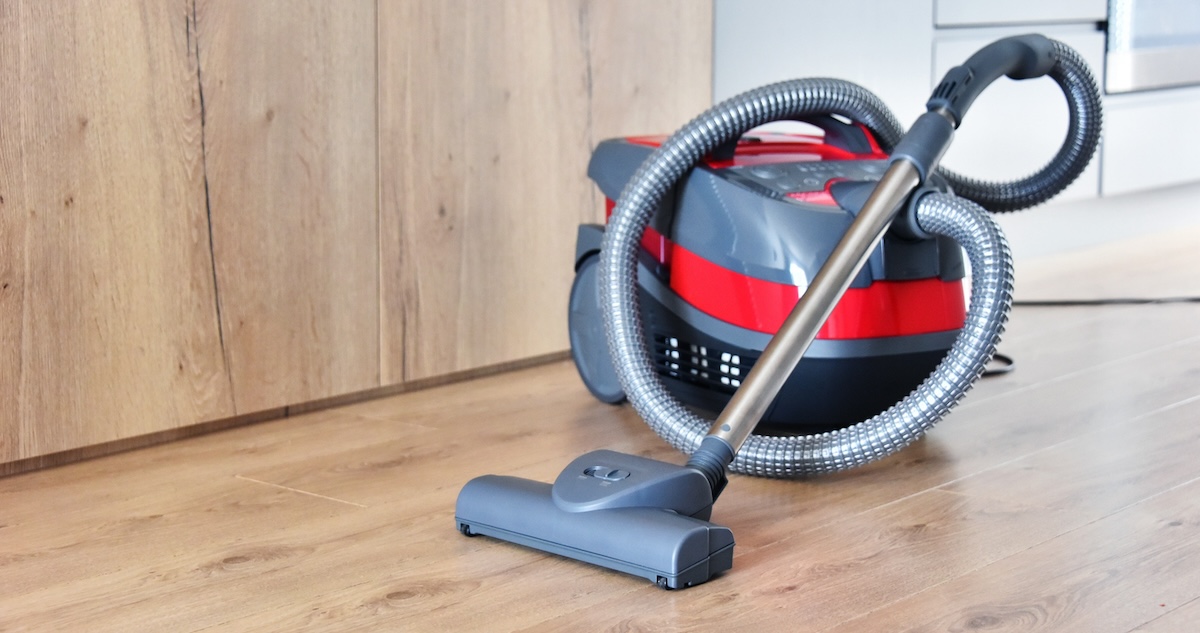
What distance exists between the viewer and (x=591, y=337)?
4.99 feet

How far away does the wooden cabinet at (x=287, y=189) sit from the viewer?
1.22 meters

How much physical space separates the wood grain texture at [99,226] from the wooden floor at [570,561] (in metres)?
0.06

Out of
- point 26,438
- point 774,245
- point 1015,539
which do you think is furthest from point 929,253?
point 26,438

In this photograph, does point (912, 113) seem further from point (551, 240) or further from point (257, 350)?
point (257, 350)

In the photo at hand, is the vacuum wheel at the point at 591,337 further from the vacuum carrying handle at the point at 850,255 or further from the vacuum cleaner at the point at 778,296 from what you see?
the vacuum carrying handle at the point at 850,255

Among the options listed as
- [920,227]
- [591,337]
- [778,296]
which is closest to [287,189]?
[591,337]

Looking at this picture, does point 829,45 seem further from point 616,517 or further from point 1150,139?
point 616,517

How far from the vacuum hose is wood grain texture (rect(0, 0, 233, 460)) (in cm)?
43

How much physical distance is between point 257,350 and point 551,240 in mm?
446

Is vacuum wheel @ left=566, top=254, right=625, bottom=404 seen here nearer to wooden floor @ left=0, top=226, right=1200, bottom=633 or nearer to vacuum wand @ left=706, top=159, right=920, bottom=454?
wooden floor @ left=0, top=226, right=1200, bottom=633

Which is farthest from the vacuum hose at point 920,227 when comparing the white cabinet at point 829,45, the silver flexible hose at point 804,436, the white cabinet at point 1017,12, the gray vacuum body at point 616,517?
the white cabinet at point 1017,12

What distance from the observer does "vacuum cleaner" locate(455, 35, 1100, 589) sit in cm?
→ 103

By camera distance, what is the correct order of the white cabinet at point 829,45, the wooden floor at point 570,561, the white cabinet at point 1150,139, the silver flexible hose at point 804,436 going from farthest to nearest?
the white cabinet at point 1150,139, the white cabinet at point 829,45, the silver flexible hose at point 804,436, the wooden floor at point 570,561

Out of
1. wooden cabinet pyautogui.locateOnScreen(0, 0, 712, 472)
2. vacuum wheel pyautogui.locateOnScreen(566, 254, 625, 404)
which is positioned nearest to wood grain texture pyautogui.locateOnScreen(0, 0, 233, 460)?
wooden cabinet pyautogui.locateOnScreen(0, 0, 712, 472)
